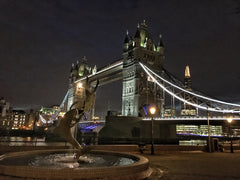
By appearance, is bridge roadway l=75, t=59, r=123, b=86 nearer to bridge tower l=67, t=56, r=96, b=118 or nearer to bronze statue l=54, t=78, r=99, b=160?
bridge tower l=67, t=56, r=96, b=118

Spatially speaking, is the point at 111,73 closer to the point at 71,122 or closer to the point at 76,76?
the point at 76,76

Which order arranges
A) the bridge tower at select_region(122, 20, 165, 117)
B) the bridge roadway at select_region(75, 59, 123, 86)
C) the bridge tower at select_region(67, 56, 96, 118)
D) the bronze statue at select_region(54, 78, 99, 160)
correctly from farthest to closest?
the bridge tower at select_region(67, 56, 96, 118) < the bridge roadway at select_region(75, 59, 123, 86) < the bridge tower at select_region(122, 20, 165, 117) < the bronze statue at select_region(54, 78, 99, 160)

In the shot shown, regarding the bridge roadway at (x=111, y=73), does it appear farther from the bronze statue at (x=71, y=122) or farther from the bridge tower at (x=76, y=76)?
the bronze statue at (x=71, y=122)

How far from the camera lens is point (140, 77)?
1769 inches

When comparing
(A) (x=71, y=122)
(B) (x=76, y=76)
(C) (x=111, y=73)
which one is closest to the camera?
(A) (x=71, y=122)

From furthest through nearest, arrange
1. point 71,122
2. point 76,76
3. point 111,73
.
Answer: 1. point 76,76
2. point 111,73
3. point 71,122

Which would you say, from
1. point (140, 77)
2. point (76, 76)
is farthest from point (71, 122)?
point (76, 76)

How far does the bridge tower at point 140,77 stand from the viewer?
43.8m

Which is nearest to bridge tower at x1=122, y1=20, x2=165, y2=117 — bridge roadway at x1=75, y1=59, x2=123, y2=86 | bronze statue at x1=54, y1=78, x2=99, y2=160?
bridge roadway at x1=75, y1=59, x2=123, y2=86

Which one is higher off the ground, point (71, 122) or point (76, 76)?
point (76, 76)

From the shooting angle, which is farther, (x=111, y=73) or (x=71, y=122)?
(x=111, y=73)

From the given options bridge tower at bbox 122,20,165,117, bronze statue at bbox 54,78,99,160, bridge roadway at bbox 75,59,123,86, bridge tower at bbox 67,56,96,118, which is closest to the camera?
bronze statue at bbox 54,78,99,160

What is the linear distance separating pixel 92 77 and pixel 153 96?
101 ft

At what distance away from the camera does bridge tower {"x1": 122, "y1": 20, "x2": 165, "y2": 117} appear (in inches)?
1726
